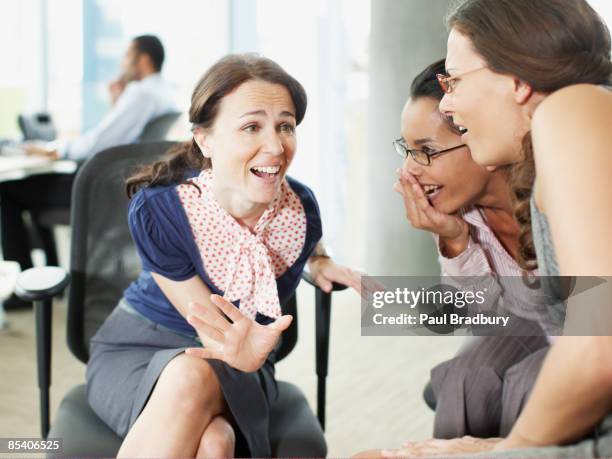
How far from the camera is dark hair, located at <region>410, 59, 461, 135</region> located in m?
0.83

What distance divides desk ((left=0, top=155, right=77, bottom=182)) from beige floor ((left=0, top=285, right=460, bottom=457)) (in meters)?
0.48

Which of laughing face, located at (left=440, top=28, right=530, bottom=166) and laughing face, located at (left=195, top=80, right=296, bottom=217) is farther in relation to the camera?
laughing face, located at (left=195, top=80, right=296, bottom=217)

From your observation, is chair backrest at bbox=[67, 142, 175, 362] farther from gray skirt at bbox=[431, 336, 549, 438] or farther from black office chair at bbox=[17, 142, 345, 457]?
gray skirt at bbox=[431, 336, 549, 438]

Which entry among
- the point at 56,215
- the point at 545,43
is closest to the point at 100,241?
the point at 545,43

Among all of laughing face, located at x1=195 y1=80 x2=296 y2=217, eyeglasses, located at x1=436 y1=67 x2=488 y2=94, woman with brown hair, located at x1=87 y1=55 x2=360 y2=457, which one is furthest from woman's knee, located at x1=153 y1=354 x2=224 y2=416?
eyeglasses, located at x1=436 y1=67 x2=488 y2=94

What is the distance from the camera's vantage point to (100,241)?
1285mm

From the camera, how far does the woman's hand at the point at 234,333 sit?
86 centimetres

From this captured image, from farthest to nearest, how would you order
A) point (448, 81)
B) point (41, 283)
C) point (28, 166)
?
1. point (28, 166)
2. point (41, 283)
3. point (448, 81)

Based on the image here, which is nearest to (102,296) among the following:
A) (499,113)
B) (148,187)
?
(148,187)

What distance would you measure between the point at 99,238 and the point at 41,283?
5.7 inches

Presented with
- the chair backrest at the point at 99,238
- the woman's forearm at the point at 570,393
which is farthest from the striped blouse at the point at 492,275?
the chair backrest at the point at 99,238

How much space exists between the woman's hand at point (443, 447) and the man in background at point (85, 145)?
1.81 meters

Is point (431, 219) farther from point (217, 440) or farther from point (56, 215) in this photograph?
point (56, 215)

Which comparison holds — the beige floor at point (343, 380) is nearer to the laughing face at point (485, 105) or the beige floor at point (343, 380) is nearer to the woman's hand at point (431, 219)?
the woman's hand at point (431, 219)
